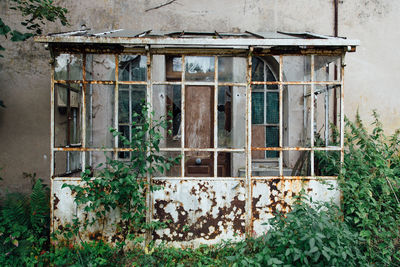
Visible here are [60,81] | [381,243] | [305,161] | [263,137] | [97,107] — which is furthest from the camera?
[263,137]

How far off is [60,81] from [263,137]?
3.91m

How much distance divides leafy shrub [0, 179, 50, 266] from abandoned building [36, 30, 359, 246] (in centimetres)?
42

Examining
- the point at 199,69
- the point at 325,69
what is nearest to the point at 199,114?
the point at 199,69

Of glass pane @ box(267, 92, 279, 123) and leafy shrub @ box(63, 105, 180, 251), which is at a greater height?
glass pane @ box(267, 92, 279, 123)

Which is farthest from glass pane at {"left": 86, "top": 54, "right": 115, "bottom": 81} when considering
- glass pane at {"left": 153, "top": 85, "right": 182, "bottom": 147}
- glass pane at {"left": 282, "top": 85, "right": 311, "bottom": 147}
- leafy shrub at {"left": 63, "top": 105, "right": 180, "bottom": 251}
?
glass pane at {"left": 282, "top": 85, "right": 311, "bottom": 147}

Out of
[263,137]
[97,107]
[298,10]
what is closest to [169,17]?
[97,107]

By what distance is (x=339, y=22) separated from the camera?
18.9 ft

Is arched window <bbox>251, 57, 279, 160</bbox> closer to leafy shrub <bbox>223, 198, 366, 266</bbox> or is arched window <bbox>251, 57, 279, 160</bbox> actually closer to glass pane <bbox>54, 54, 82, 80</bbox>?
leafy shrub <bbox>223, 198, 366, 266</bbox>

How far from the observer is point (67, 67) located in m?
4.36

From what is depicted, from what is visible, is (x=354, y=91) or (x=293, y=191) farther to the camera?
(x=354, y=91)

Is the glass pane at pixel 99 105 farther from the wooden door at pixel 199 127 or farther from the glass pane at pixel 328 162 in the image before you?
the glass pane at pixel 328 162

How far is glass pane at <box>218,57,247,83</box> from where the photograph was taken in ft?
14.4

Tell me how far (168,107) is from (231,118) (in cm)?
121

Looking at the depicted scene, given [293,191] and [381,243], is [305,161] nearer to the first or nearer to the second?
[293,191]
